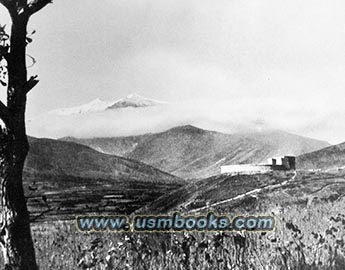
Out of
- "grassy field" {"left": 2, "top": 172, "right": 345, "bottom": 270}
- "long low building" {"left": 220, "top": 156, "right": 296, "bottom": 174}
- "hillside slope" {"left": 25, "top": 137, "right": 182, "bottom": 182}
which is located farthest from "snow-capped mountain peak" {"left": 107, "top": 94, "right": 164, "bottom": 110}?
"long low building" {"left": 220, "top": 156, "right": 296, "bottom": 174}

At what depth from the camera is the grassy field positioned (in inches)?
188

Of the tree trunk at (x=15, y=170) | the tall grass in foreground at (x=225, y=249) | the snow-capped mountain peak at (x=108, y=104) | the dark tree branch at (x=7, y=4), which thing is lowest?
the tall grass in foreground at (x=225, y=249)

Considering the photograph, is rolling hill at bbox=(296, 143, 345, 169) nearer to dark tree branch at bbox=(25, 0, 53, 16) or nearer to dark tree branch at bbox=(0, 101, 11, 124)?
dark tree branch at bbox=(25, 0, 53, 16)

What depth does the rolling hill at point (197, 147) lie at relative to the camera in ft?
49.9

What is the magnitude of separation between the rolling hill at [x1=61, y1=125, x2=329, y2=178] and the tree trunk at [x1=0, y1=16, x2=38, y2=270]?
28.2 feet

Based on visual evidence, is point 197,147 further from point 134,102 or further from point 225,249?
point 225,249

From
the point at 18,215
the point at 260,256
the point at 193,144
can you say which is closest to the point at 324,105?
the point at 260,256

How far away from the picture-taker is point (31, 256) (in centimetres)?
542

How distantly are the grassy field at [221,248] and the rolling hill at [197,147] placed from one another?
6637 mm

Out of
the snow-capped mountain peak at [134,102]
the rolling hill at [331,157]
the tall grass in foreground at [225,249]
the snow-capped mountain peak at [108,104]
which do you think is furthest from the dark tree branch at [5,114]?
the rolling hill at [331,157]

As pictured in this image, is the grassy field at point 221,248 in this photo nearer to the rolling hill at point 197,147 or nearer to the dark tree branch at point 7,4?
the dark tree branch at point 7,4

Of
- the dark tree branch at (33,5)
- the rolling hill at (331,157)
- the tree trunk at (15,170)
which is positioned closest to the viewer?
the tree trunk at (15,170)

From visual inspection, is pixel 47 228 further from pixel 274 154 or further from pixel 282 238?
pixel 274 154

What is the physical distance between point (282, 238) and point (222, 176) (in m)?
11.2
